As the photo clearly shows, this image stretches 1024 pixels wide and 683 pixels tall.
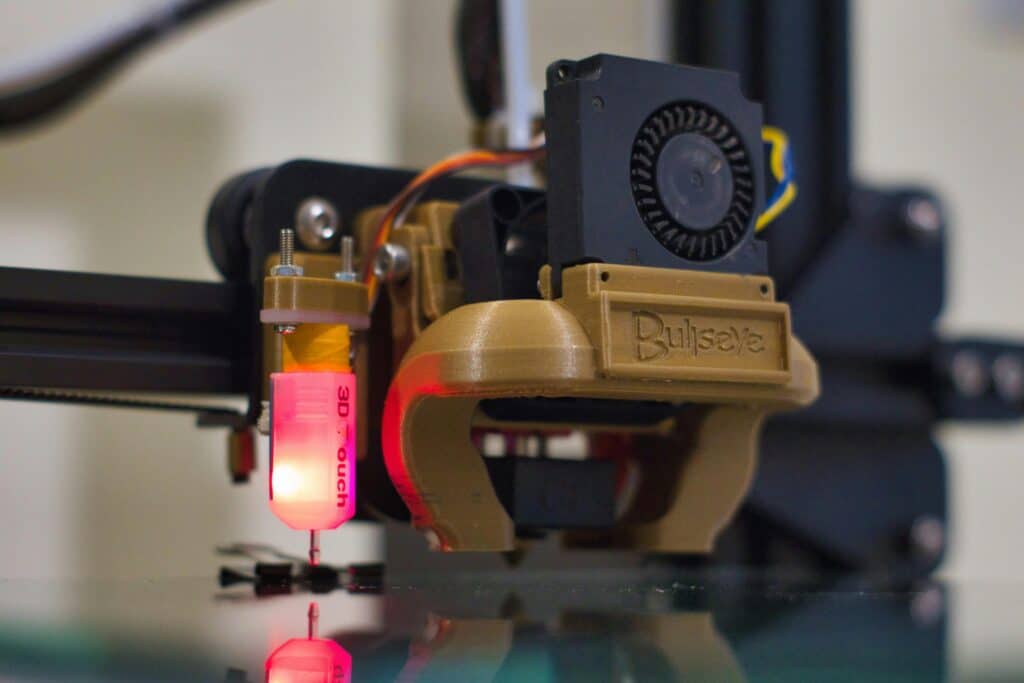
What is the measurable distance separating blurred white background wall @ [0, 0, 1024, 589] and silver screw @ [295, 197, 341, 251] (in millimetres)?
452

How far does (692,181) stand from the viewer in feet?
2.62

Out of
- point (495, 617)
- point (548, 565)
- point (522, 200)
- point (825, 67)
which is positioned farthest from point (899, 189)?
point (495, 617)

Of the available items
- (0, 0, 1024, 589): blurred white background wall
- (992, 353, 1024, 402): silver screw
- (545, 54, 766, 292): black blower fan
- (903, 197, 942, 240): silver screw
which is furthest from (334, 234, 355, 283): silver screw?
(992, 353, 1024, 402): silver screw

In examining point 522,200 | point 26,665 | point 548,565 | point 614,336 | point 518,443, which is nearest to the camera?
point 26,665

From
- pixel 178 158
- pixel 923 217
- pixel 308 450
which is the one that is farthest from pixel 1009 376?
pixel 178 158

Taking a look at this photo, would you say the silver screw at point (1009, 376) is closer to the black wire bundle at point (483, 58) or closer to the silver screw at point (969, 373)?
the silver screw at point (969, 373)

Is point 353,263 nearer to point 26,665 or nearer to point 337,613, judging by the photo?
point 337,613

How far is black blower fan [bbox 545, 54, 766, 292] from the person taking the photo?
753 millimetres

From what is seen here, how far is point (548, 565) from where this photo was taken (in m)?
1.15

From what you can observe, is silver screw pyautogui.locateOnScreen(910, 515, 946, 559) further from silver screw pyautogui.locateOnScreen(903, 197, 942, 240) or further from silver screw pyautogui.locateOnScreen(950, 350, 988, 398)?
silver screw pyautogui.locateOnScreen(903, 197, 942, 240)

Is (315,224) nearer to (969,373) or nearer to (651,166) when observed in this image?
(651,166)

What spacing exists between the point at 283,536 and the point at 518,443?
0.70 m

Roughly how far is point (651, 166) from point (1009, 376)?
2.60 feet

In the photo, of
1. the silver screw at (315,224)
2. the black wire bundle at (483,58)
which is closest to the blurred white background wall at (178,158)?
the black wire bundle at (483,58)
